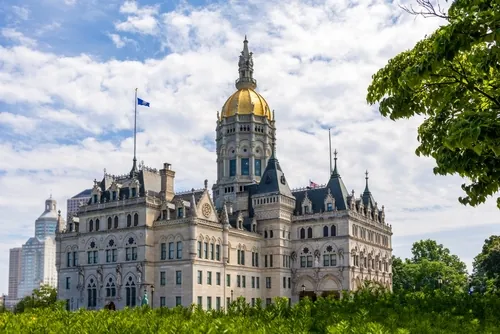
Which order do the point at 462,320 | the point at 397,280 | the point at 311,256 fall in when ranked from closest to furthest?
the point at 462,320
the point at 311,256
the point at 397,280

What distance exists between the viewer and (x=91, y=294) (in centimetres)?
7188

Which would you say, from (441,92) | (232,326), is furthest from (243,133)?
(232,326)

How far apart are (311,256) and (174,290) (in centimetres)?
1922

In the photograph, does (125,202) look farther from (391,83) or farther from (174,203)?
(391,83)

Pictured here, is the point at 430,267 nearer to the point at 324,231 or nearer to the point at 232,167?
the point at 324,231

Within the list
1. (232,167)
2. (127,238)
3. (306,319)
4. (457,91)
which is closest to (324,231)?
(232,167)

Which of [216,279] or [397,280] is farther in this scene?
[397,280]

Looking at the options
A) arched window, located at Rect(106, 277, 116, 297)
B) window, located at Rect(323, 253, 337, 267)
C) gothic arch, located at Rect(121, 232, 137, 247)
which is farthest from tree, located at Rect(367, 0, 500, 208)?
window, located at Rect(323, 253, 337, 267)

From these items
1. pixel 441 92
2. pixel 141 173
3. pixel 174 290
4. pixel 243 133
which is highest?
pixel 243 133

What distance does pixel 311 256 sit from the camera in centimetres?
7812

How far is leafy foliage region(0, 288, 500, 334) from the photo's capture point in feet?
36.7

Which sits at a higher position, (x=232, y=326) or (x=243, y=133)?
(x=243, y=133)

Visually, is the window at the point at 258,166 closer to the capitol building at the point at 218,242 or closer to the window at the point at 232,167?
the capitol building at the point at 218,242

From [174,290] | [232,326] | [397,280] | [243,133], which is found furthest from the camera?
[397,280]
